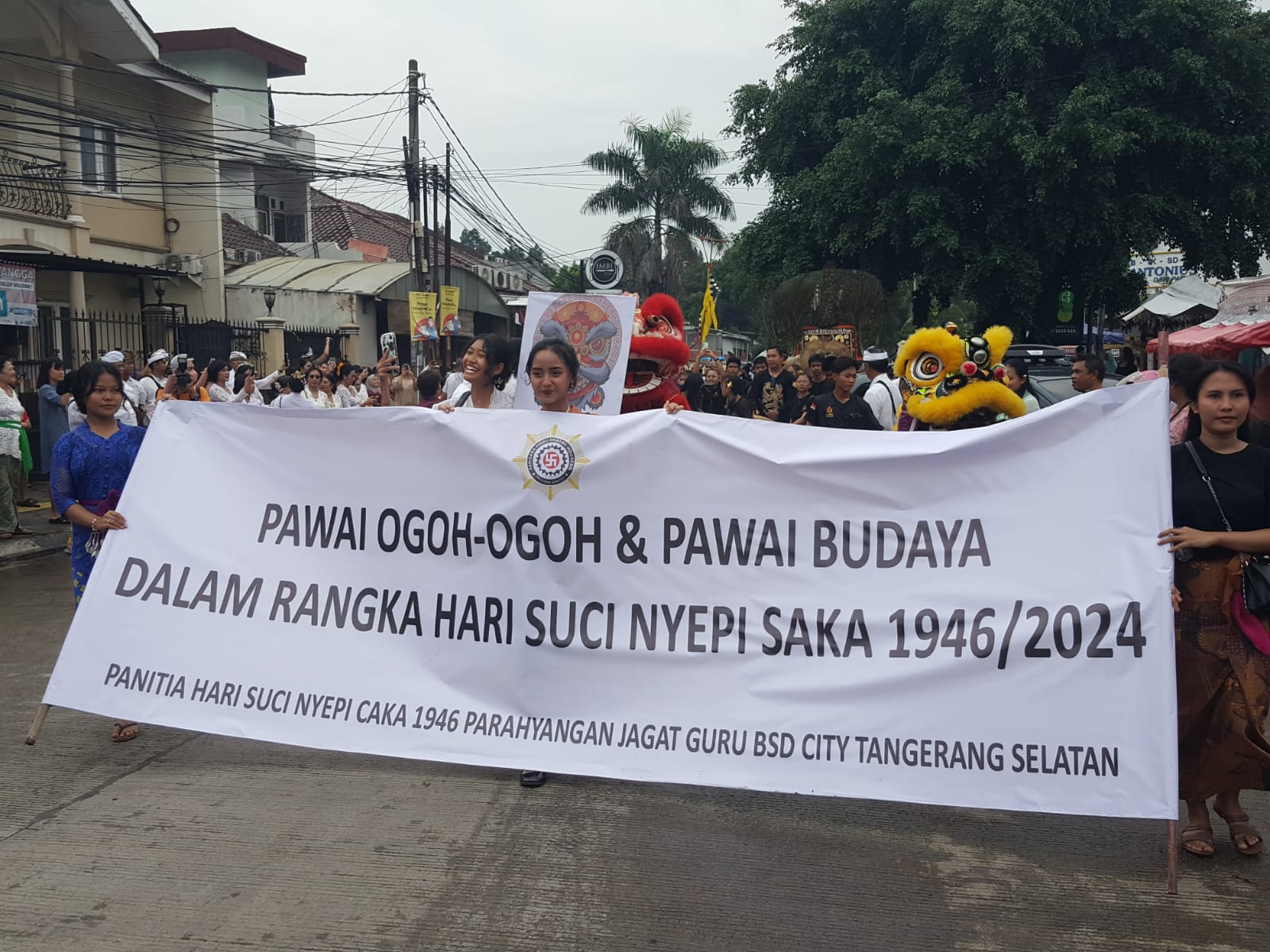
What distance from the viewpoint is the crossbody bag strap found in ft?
12.7

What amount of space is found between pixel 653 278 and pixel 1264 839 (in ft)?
118

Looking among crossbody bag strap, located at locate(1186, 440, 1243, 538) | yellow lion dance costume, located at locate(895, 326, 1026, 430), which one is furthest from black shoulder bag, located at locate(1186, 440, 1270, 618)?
yellow lion dance costume, located at locate(895, 326, 1026, 430)

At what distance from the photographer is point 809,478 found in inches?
165

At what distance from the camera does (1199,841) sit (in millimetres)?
4012

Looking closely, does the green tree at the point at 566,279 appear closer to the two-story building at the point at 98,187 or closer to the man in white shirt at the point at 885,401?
the two-story building at the point at 98,187

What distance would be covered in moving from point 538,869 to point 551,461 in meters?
1.54

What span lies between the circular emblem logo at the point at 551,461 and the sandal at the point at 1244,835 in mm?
2734

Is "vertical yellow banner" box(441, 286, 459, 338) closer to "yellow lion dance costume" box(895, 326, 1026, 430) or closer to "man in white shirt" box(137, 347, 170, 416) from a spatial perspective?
"man in white shirt" box(137, 347, 170, 416)

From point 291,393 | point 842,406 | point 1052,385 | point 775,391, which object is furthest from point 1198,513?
point 291,393

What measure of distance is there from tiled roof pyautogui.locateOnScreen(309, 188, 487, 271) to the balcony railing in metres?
20.3

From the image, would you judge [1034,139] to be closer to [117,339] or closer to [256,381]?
[256,381]

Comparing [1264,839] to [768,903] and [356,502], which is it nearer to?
[768,903]

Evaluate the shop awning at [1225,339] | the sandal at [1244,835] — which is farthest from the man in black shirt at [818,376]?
the sandal at [1244,835]

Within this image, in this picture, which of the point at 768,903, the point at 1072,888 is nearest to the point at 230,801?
the point at 768,903
